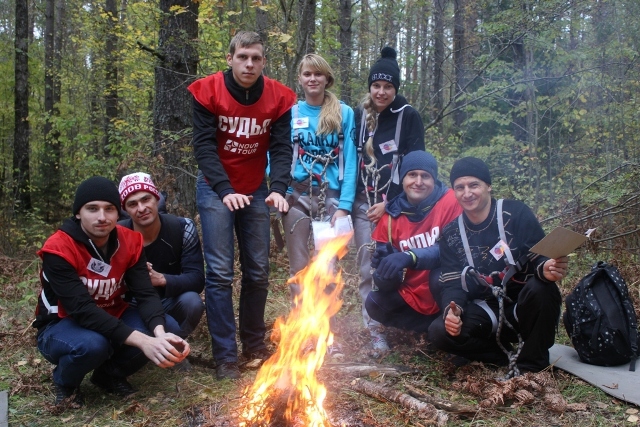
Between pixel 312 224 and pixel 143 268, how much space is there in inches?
52.9

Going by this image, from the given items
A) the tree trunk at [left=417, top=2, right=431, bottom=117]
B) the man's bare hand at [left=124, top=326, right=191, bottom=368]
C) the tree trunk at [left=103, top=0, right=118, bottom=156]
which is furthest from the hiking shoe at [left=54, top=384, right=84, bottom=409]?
the tree trunk at [left=103, top=0, right=118, bottom=156]

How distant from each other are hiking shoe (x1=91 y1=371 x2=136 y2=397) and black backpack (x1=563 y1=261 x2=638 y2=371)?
10.7ft

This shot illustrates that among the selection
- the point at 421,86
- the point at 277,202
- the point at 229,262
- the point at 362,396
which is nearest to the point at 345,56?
the point at 421,86

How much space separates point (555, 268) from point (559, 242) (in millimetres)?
320

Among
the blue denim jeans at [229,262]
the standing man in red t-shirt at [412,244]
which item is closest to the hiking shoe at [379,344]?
the standing man in red t-shirt at [412,244]

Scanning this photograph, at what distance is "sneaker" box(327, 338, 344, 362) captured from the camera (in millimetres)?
4426

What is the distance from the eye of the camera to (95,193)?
3.51m

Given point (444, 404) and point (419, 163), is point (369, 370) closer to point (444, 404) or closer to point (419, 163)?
point (444, 404)

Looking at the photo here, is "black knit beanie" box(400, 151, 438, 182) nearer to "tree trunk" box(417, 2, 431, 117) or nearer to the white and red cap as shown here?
the white and red cap

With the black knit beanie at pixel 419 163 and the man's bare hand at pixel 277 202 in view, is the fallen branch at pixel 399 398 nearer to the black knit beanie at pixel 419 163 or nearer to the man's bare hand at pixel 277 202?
the man's bare hand at pixel 277 202

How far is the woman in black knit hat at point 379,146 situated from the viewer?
4.71 m

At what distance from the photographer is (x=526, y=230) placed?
155 inches

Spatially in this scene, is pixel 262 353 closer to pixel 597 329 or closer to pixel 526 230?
pixel 526 230

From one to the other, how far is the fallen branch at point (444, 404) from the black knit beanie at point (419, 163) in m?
1.69
